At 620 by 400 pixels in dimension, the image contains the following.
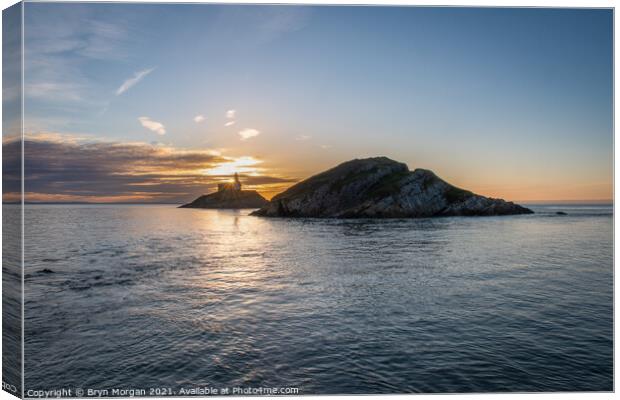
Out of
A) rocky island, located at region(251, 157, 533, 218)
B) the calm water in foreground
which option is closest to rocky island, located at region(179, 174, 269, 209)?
the calm water in foreground

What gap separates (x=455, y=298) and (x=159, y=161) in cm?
1385

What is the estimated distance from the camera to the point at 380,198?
87.8m

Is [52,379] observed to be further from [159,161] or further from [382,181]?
[382,181]

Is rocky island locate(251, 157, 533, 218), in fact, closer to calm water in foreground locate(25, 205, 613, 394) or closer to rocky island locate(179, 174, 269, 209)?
rocky island locate(179, 174, 269, 209)

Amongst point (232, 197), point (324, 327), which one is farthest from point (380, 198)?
point (324, 327)

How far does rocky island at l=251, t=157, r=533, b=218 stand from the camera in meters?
86.6

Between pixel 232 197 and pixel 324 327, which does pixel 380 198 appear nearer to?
pixel 232 197

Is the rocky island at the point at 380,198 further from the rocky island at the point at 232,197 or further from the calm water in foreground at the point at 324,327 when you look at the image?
the calm water in foreground at the point at 324,327

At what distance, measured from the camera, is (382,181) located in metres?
93.8

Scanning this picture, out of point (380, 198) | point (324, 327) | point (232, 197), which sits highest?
point (380, 198)

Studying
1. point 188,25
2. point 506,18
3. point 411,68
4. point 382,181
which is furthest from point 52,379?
point 382,181

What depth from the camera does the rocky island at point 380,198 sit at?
3408 inches

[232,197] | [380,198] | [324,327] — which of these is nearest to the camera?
[324,327]

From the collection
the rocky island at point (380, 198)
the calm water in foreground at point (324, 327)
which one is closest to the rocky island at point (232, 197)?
the calm water in foreground at point (324, 327)
